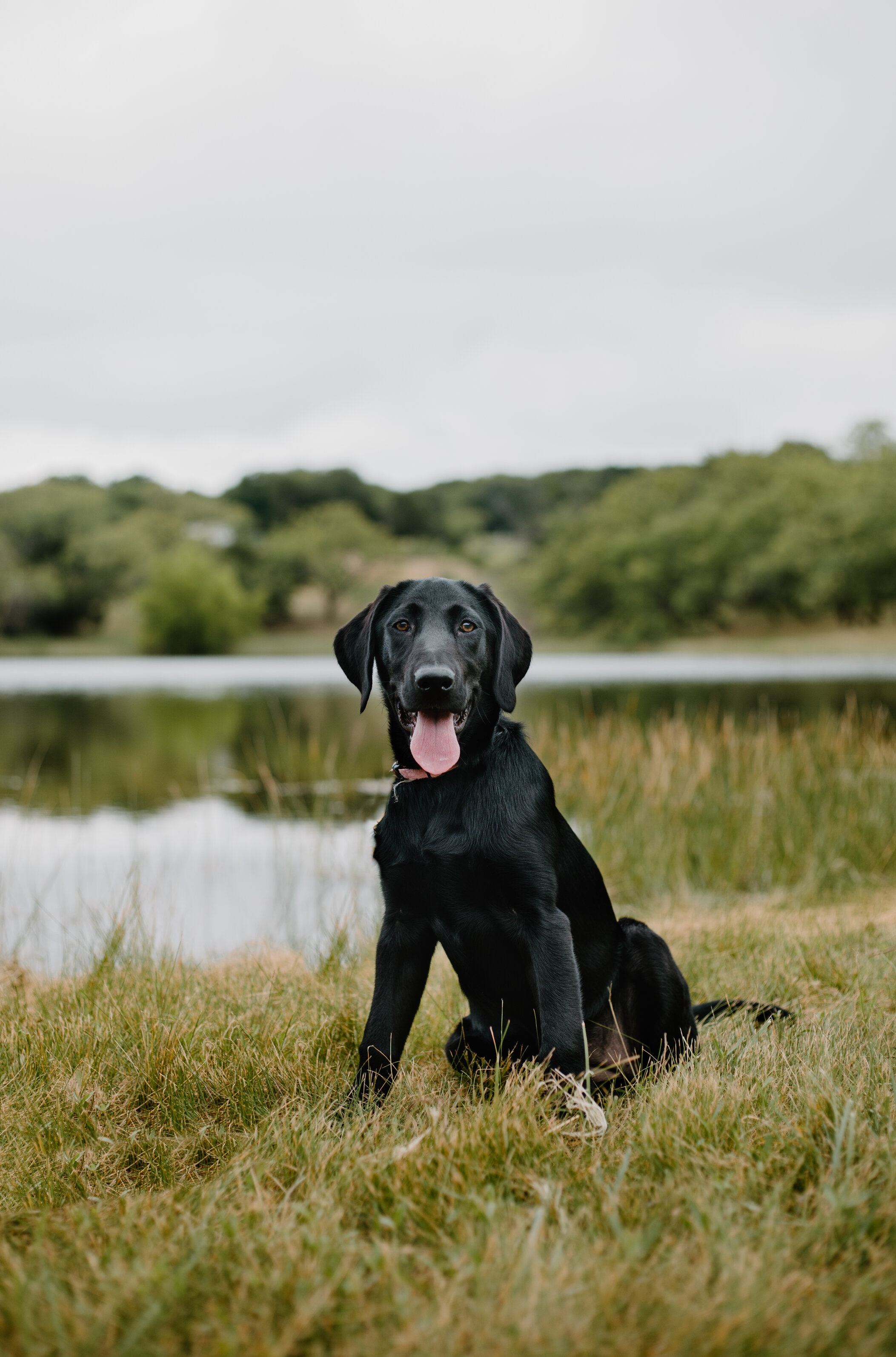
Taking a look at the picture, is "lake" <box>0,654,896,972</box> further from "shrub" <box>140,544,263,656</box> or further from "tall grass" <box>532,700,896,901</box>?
"shrub" <box>140,544,263,656</box>

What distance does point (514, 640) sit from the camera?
3303mm

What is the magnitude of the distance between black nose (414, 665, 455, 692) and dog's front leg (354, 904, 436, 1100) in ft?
2.17

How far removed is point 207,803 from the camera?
42.8 feet

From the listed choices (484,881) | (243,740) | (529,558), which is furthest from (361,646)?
(529,558)

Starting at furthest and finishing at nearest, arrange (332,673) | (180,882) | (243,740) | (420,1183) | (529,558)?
(529,558) < (332,673) < (243,740) < (180,882) < (420,1183)

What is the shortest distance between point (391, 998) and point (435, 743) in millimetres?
767

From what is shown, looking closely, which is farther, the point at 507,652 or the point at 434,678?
the point at 507,652

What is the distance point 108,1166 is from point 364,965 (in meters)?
2.39

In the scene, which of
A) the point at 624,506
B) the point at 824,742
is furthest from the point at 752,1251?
the point at 624,506

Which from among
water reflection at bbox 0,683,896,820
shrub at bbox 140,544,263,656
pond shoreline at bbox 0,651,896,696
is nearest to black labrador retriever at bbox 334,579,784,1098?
water reflection at bbox 0,683,896,820

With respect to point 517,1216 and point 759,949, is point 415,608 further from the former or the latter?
point 759,949

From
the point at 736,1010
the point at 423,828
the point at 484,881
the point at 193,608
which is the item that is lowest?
the point at 736,1010

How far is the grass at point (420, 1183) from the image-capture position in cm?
175

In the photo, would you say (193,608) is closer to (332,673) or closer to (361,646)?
(332,673)
